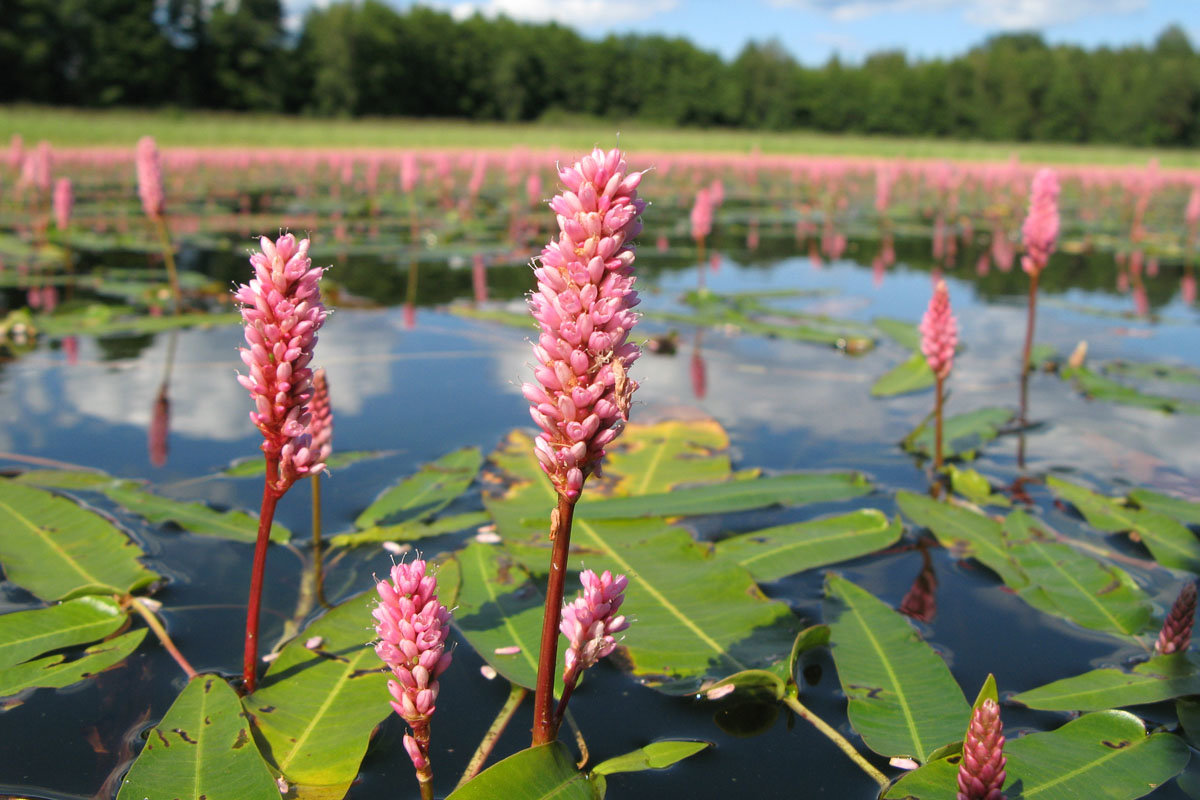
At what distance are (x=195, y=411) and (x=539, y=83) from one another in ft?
229

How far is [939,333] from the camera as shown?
2.45m

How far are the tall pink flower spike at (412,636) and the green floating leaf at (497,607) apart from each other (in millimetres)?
382

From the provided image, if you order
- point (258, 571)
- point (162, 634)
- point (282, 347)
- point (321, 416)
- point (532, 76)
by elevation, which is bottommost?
point (162, 634)

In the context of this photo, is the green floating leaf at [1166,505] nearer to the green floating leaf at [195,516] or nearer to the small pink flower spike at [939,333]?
the small pink flower spike at [939,333]

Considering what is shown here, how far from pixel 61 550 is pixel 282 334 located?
1.11m

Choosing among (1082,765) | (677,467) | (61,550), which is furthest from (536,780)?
(677,467)

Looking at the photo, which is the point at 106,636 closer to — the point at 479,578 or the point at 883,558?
the point at 479,578

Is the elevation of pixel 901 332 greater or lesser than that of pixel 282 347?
lesser

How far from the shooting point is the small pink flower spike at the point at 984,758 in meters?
1.04

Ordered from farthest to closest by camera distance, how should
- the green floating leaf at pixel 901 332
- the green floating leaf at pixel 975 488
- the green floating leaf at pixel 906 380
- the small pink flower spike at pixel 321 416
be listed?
the green floating leaf at pixel 901 332 < the green floating leaf at pixel 906 380 < the green floating leaf at pixel 975 488 < the small pink flower spike at pixel 321 416

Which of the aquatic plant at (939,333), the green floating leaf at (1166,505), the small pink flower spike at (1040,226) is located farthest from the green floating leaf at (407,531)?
the small pink flower spike at (1040,226)

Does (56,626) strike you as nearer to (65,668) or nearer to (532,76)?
(65,668)

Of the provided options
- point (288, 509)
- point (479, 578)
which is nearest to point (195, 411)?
point (288, 509)

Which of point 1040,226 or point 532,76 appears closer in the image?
point 1040,226
